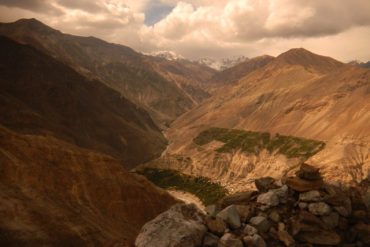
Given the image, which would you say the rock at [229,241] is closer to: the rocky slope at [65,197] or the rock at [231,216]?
the rock at [231,216]

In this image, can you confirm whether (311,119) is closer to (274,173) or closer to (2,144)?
(274,173)

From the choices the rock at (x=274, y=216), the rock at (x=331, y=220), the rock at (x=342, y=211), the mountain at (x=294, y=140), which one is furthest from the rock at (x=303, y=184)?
the mountain at (x=294, y=140)

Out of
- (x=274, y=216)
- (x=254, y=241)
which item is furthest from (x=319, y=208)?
(x=254, y=241)

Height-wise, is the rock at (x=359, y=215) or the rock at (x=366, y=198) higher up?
the rock at (x=366, y=198)

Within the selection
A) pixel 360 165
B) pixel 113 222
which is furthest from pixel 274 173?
pixel 113 222

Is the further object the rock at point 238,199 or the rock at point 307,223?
the rock at point 238,199

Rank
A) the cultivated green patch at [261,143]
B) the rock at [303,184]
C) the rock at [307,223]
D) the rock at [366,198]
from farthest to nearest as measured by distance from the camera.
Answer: the cultivated green patch at [261,143] → the rock at [366,198] → the rock at [303,184] → the rock at [307,223]
